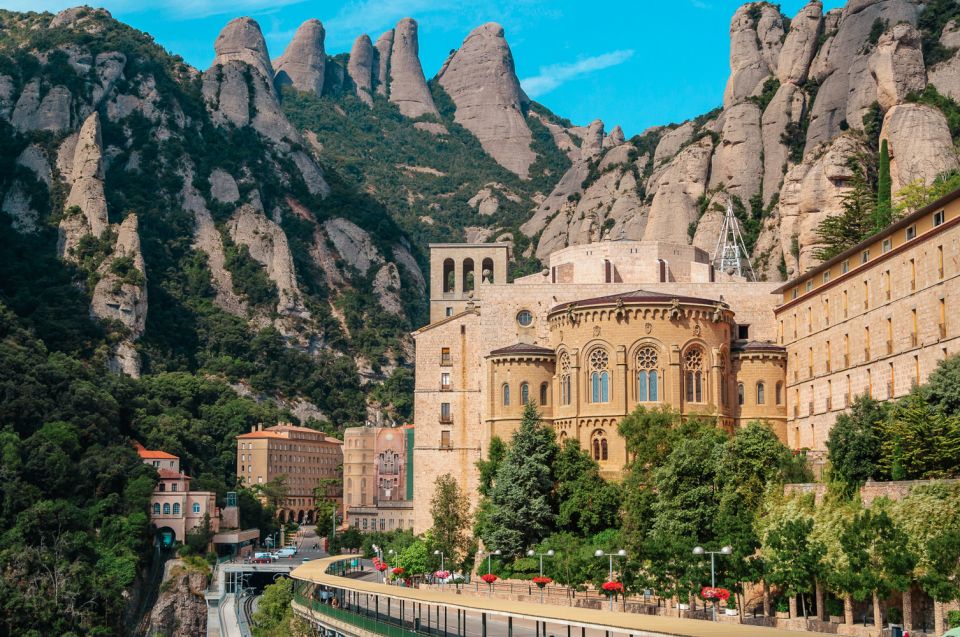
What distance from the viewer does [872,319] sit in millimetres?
61938

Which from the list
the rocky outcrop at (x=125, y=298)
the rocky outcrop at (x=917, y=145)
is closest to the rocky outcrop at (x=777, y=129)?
the rocky outcrop at (x=917, y=145)

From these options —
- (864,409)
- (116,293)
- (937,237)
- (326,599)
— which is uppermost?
(116,293)

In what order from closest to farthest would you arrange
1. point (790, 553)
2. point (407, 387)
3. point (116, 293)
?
point (790, 553) → point (116, 293) → point (407, 387)

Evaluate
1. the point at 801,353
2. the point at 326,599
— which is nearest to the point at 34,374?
the point at 326,599

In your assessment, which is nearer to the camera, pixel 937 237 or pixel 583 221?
pixel 937 237

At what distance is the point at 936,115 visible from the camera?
113000mm

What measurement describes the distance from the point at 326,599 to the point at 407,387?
12710 centimetres

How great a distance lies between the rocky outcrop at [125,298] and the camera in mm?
164250

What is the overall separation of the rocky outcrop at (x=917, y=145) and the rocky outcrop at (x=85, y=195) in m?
107

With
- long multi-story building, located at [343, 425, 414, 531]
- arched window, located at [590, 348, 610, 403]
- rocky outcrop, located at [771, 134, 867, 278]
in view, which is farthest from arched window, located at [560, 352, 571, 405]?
long multi-story building, located at [343, 425, 414, 531]

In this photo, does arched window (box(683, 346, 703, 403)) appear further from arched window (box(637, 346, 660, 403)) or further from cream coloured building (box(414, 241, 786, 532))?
arched window (box(637, 346, 660, 403))

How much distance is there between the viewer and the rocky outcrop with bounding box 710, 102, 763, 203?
137750 millimetres

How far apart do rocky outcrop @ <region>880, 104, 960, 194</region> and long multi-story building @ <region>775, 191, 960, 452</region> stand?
39602 millimetres

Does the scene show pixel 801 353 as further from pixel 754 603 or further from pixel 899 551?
pixel 899 551
